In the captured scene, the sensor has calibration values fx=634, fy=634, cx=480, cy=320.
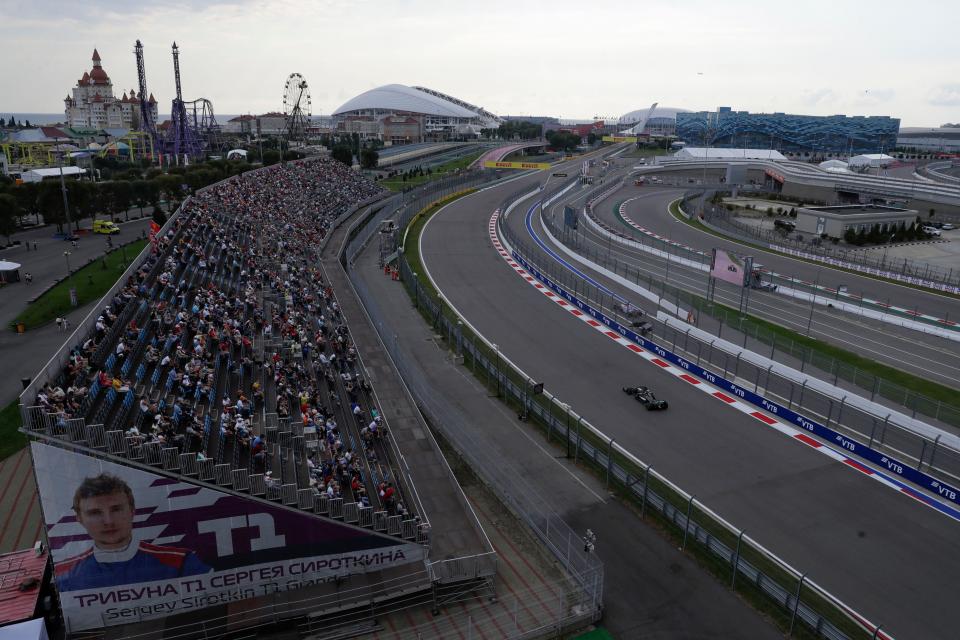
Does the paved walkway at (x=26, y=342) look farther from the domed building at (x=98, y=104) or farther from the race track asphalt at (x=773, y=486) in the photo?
the domed building at (x=98, y=104)

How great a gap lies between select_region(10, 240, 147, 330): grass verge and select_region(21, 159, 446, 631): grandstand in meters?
11.3

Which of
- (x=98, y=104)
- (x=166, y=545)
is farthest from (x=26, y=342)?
(x=98, y=104)

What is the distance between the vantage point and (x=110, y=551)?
12594mm

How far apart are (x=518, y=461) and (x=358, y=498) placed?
571cm

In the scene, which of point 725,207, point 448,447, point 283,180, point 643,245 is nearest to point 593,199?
point 725,207

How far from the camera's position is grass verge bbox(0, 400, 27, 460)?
1933 cm

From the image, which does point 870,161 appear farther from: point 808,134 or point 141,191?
point 141,191

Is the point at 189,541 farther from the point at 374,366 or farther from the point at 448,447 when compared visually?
the point at 374,366

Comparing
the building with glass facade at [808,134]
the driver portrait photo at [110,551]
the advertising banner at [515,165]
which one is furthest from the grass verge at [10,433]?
the building with glass facade at [808,134]

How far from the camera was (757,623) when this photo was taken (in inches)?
506

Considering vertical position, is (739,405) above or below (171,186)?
below

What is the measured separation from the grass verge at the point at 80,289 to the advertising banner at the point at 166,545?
22.4m

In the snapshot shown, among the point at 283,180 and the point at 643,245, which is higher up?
the point at 283,180

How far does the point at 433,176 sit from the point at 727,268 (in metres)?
75.0
